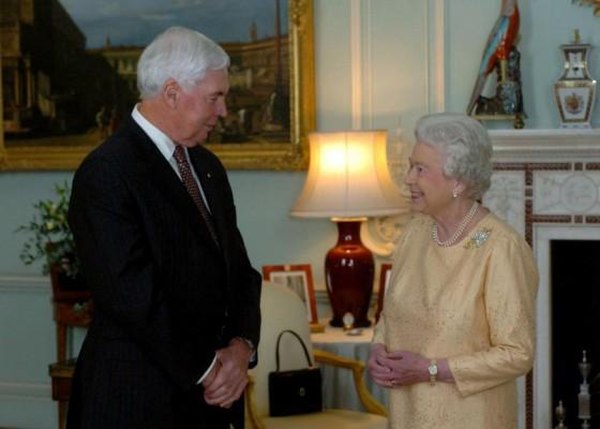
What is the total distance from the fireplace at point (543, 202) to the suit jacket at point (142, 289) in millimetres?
2661

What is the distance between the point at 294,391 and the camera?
4980 mm

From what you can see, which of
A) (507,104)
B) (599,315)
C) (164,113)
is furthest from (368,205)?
(164,113)

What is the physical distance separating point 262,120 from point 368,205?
932 mm

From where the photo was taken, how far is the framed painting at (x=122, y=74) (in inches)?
241

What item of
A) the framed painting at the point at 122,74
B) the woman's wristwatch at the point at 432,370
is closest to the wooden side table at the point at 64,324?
the framed painting at the point at 122,74

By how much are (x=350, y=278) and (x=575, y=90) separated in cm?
133

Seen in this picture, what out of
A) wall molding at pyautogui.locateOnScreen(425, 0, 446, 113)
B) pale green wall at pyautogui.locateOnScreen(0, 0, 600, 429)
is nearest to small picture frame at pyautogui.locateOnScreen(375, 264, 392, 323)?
pale green wall at pyautogui.locateOnScreen(0, 0, 600, 429)

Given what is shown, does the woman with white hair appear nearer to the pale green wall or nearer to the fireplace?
the fireplace

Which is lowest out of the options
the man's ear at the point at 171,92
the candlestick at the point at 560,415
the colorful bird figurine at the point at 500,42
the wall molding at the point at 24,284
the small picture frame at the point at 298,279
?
the candlestick at the point at 560,415

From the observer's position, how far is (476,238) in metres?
3.27

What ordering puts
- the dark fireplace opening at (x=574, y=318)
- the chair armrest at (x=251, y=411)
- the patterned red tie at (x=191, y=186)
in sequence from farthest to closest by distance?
the dark fireplace opening at (x=574, y=318)
the chair armrest at (x=251, y=411)
the patterned red tie at (x=191, y=186)

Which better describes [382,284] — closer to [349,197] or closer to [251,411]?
[349,197]

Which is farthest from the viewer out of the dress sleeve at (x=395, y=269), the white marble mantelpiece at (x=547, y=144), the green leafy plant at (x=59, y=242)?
the green leafy plant at (x=59, y=242)

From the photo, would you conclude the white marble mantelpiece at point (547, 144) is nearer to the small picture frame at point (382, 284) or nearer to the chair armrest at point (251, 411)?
the small picture frame at point (382, 284)
